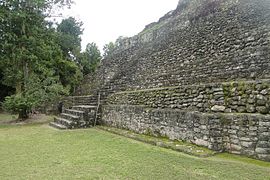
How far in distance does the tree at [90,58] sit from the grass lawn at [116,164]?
21787 mm

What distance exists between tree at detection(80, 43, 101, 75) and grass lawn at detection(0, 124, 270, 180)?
21787 mm

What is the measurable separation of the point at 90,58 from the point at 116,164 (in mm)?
25508

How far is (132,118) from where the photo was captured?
8.59 m

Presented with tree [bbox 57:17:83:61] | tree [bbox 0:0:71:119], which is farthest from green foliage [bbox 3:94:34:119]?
tree [bbox 57:17:83:61]

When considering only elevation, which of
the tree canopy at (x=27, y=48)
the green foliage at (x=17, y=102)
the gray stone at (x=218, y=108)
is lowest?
the gray stone at (x=218, y=108)

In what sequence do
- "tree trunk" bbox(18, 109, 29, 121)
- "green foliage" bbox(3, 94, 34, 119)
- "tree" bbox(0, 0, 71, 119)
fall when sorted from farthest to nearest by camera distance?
"tree trunk" bbox(18, 109, 29, 121)
"tree" bbox(0, 0, 71, 119)
"green foliage" bbox(3, 94, 34, 119)

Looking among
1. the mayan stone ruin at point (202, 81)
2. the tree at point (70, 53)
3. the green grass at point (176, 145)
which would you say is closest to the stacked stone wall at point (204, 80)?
the mayan stone ruin at point (202, 81)

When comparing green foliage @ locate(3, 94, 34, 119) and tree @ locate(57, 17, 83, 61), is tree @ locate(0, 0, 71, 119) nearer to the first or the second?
green foliage @ locate(3, 94, 34, 119)

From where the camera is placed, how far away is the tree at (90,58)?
28.0m

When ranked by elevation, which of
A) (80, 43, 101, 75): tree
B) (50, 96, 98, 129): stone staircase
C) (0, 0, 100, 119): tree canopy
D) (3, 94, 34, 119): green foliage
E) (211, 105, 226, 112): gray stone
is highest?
(80, 43, 101, 75): tree

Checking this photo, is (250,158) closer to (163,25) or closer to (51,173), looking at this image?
(51,173)

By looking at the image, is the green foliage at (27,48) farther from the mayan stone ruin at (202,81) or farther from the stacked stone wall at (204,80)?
the stacked stone wall at (204,80)

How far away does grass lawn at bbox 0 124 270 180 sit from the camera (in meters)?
4.11

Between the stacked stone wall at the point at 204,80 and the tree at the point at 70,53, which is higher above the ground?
the tree at the point at 70,53
